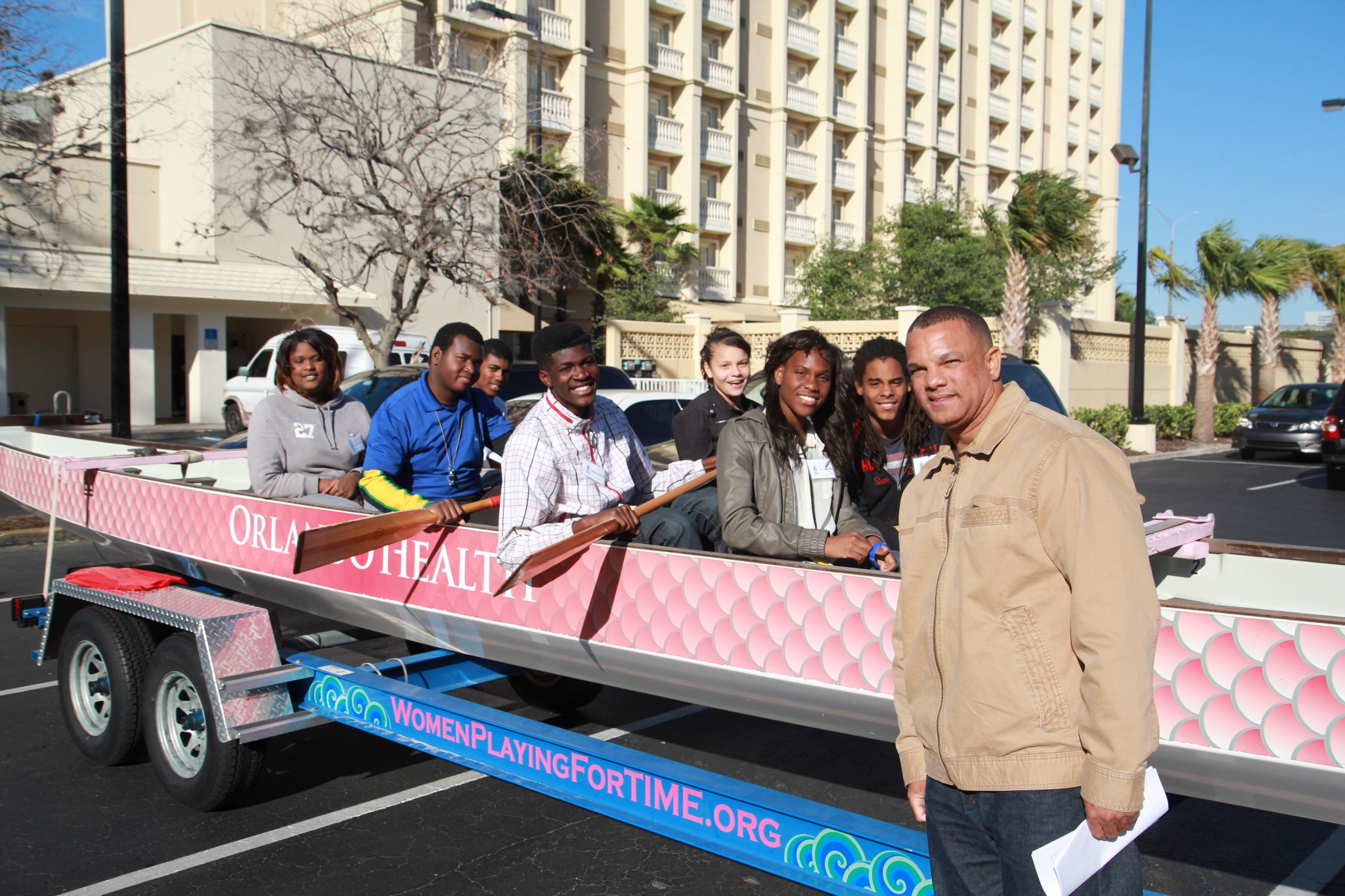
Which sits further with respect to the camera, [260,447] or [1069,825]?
[260,447]

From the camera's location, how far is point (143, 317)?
23281 millimetres

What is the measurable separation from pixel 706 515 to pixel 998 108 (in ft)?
175

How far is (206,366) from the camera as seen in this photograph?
24.4 meters

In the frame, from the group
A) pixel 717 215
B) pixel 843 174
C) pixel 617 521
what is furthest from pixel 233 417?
pixel 843 174

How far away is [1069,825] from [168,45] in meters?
27.7

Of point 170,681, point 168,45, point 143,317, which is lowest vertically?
point 170,681

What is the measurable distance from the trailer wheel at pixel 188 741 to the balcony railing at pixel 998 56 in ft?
176

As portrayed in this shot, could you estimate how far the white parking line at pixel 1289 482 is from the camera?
16594 millimetres

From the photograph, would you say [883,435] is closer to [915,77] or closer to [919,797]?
[919,797]

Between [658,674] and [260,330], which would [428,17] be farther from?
[658,674]

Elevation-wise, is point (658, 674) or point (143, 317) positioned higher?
point (143, 317)

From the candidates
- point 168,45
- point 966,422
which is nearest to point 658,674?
point 966,422

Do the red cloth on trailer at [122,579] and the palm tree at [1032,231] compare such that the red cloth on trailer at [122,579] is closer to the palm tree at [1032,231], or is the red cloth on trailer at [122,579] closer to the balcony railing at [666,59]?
the palm tree at [1032,231]

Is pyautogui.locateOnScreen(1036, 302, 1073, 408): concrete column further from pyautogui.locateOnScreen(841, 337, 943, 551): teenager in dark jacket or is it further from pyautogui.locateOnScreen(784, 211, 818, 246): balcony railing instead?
pyautogui.locateOnScreen(784, 211, 818, 246): balcony railing
